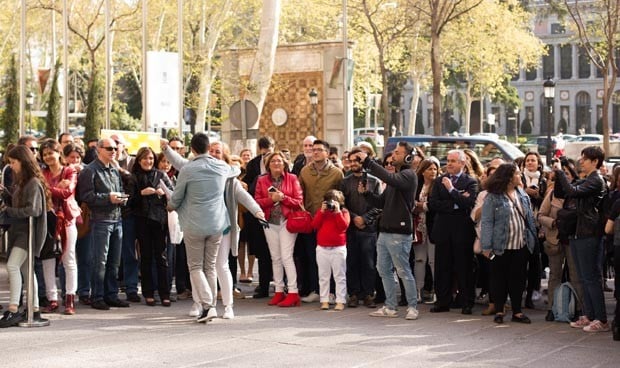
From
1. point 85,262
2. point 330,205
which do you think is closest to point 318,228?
point 330,205

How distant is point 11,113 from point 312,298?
39278mm

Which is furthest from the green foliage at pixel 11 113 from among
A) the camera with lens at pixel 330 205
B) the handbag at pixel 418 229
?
the camera with lens at pixel 330 205

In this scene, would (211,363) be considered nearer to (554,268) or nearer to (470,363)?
(470,363)

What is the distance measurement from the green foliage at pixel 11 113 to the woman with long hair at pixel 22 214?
1518 inches

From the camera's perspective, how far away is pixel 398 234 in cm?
1245

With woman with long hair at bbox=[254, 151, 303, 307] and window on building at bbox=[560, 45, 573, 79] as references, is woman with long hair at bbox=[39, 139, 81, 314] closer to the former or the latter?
woman with long hair at bbox=[254, 151, 303, 307]

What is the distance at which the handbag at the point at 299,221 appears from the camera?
13.6 meters

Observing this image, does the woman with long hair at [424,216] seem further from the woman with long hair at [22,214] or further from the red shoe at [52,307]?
the woman with long hair at [22,214]

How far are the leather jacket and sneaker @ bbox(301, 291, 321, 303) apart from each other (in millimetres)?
3653

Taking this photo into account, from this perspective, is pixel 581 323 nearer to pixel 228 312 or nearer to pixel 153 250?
pixel 228 312

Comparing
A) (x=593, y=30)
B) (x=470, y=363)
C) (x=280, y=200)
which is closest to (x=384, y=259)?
(x=280, y=200)

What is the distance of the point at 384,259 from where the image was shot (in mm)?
12641

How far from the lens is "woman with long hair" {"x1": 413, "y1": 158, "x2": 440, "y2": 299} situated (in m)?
13.5

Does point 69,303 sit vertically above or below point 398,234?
below
